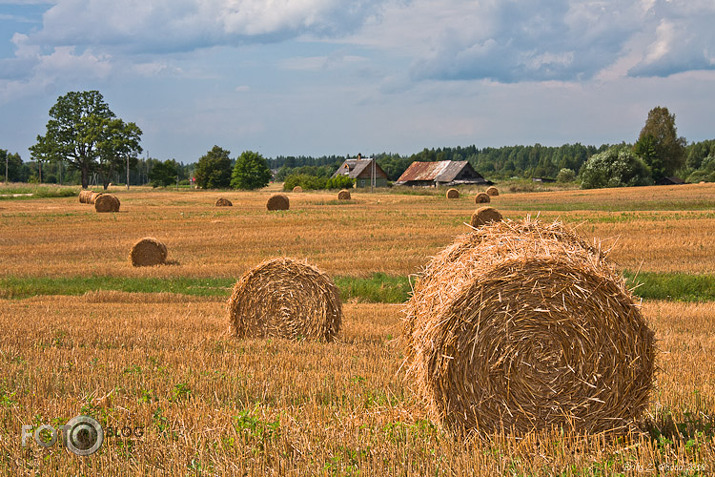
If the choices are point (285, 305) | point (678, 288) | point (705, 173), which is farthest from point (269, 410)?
point (705, 173)

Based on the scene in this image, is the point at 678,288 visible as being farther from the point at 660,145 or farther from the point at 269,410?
the point at 660,145

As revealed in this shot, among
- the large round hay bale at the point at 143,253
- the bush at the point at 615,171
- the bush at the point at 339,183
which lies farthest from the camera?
the bush at the point at 339,183

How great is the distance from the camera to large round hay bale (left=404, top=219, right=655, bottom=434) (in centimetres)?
580

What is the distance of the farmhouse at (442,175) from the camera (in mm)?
98625


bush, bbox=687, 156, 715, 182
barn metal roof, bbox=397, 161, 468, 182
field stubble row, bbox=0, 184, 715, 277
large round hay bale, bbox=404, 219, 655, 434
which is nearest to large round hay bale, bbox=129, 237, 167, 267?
field stubble row, bbox=0, 184, 715, 277

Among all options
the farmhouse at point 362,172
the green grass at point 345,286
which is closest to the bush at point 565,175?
the farmhouse at point 362,172

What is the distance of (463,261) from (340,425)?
1800 millimetres

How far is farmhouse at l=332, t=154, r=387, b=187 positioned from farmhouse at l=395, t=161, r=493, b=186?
4585 millimetres

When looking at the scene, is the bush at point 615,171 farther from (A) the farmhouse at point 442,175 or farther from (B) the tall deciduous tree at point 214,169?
(B) the tall deciduous tree at point 214,169

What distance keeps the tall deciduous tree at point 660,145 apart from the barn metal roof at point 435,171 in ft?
81.0

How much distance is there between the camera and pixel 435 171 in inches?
4050

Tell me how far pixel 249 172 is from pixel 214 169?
5.96 metres

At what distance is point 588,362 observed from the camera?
582 cm

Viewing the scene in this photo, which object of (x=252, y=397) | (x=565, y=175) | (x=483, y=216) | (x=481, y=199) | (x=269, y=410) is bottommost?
(x=252, y=397)
